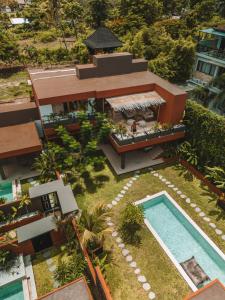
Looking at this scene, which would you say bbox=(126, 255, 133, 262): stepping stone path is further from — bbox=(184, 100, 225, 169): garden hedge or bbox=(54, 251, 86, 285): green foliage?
bbox=(184, 100, 225, 169): garden hedge

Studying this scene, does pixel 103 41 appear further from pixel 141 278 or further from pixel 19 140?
pixel 141 278

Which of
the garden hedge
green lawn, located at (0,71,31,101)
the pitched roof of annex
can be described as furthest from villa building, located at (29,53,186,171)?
green lawn, located at (0,71,31,101)

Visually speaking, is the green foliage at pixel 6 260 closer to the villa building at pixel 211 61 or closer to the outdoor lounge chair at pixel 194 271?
the outdoor lounge chair at pixel 194 271

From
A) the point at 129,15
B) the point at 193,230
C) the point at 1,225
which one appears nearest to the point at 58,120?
the point at 1,225

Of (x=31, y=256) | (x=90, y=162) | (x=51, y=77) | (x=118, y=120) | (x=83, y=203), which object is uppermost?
(x=51, y=77)

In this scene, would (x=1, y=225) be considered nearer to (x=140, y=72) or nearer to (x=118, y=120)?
(x=118, y=120)
